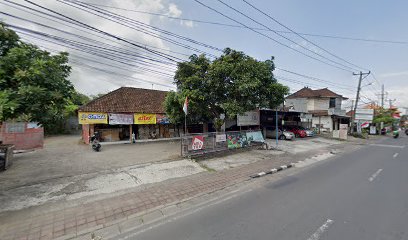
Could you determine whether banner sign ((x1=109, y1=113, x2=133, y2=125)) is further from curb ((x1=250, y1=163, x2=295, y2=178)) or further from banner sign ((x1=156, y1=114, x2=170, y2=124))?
curb ((x1=250, y1=163, x2=295, y2=178))

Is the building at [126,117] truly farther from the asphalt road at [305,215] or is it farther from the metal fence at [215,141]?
the asphalt road at [305,215]

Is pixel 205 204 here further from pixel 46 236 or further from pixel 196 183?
pixel 46 236

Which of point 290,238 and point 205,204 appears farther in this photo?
point 205,204

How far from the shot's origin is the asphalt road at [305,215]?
3650 millimetres

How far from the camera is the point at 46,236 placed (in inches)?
145

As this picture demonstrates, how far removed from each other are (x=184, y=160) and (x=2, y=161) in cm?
826

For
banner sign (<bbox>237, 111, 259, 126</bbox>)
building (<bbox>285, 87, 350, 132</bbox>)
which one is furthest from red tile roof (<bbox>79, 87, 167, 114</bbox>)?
building (<bbox>285, 87, 350, 132</bbox>)

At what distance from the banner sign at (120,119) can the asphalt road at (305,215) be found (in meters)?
14.3

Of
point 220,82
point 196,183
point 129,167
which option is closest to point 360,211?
point 196,183

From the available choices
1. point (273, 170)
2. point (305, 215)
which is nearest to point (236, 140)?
point (273, 170)

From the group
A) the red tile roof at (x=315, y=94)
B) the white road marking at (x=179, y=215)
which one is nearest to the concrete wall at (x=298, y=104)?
the red tile roof at (x=315, y=94)

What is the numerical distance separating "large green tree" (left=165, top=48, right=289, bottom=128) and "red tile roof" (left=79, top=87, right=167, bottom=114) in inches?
258

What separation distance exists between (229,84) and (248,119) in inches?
287

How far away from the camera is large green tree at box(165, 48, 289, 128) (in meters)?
11.8
